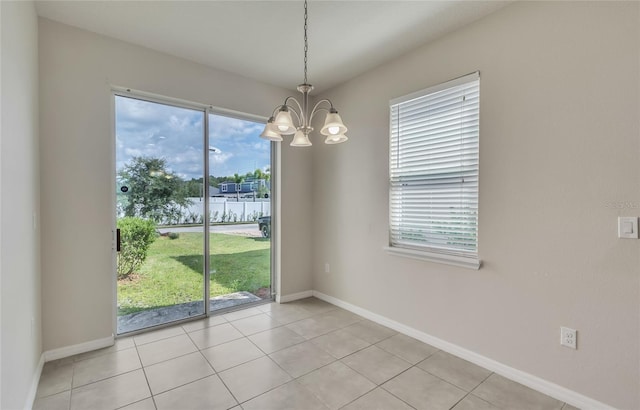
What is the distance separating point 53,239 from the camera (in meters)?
2.48

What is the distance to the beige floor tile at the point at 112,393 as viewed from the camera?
6.32 ft

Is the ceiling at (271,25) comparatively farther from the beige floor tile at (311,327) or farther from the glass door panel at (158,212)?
the beige floor tile at (311,327)

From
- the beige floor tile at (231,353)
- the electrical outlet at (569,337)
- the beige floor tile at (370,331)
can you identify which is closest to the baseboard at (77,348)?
the beige floor tile at (231,353)

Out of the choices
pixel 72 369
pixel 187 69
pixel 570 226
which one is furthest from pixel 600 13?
pixel 72 369

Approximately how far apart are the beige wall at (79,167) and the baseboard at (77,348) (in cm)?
4

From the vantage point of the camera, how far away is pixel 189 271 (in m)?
3.31

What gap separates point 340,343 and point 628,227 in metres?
2.28

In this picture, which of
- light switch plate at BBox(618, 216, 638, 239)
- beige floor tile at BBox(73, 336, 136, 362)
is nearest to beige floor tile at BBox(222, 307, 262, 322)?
beige floor tile at BBox(73, 336, 136, 362)

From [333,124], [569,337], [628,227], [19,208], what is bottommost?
[569,337]

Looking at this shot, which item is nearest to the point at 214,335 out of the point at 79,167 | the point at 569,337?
the point at 79,167

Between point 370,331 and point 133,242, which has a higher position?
point 133,242

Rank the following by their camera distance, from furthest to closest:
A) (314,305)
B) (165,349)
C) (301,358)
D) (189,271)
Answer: (314,305) → (189,271) → (165,349) → (301,358)

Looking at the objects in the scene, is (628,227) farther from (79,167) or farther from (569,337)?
(79,167)

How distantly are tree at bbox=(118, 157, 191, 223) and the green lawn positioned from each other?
299 mm
